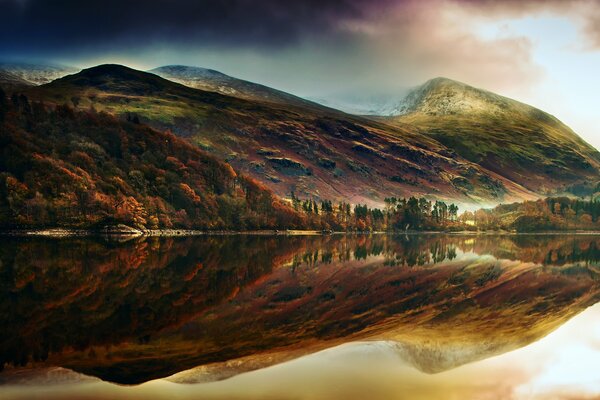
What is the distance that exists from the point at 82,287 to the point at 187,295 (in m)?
8.81

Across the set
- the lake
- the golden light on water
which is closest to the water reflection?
the lake

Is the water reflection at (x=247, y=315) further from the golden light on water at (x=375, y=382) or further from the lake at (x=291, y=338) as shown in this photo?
the golden light on water at (x=375, y=382)

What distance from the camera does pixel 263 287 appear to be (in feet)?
161

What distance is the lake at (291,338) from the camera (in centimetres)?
2033

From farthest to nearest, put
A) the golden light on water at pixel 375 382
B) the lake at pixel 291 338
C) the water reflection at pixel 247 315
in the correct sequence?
the water reflection at pixel 247 315 → the lake at pixel 291 338 → the golden light on water at pixel 375 382

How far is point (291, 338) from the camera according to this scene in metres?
28.3

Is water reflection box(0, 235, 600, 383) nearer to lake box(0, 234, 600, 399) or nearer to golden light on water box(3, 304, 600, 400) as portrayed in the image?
lake box(0, 234, 600, 399)

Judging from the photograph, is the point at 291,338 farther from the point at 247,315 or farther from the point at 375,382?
the point at 375,382

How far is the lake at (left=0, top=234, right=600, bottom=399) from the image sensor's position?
66.7 feet

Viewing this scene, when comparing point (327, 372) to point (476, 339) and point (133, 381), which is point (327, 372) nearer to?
point (133, 381)

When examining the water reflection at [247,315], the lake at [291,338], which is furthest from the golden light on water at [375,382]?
the water reflection at [247,315]

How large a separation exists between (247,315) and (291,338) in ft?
22.5

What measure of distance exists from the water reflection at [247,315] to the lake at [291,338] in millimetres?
116

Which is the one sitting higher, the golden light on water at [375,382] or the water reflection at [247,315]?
the golden light on water at [375,382]
